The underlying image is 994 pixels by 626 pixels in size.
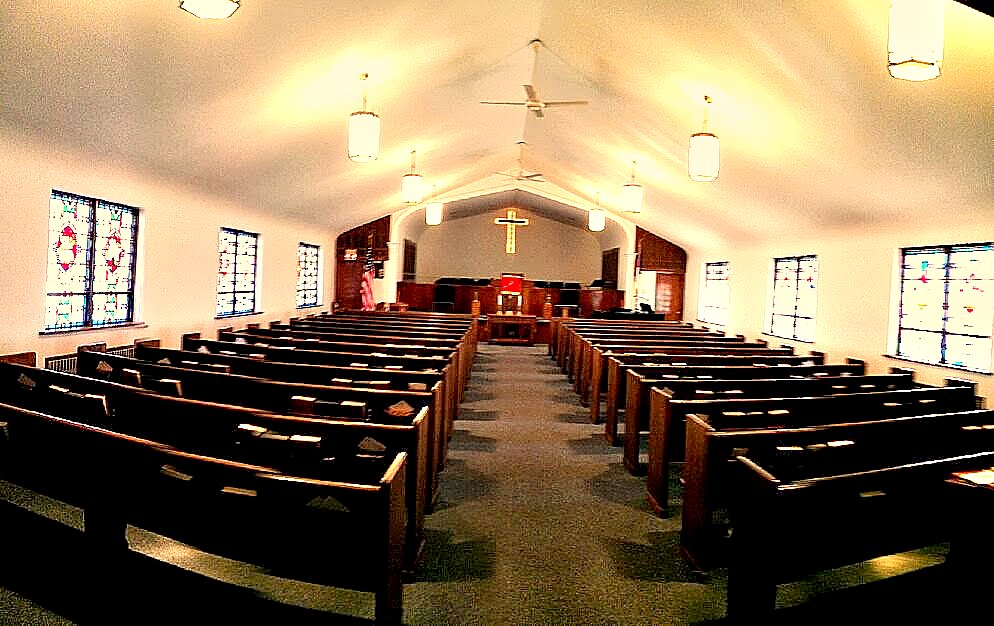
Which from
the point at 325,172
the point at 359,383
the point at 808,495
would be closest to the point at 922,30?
the point at 808,495

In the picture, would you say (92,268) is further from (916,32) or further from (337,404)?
(916,32)

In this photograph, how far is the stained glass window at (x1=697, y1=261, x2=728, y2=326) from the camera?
12359 mm

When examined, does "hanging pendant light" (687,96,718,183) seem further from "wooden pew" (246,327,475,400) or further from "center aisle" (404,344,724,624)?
"wooden pew" (246,327,475,400)

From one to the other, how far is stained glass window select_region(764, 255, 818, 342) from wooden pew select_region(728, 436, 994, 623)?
6998 millimetres

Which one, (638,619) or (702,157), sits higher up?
(702,157)

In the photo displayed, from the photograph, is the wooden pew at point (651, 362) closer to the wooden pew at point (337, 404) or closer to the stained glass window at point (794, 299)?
the wooden pew at point (337, 404)

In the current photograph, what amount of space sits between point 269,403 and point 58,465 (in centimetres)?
130

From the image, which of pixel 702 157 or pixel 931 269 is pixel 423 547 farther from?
pixel 931 269

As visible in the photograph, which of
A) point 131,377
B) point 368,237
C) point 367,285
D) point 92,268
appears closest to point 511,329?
Answer: point 367,285

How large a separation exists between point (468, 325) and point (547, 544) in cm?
649

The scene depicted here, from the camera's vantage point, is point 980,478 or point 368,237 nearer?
point 980,478

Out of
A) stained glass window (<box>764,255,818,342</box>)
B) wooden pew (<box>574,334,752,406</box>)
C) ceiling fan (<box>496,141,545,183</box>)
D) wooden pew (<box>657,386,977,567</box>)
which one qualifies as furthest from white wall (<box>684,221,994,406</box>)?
ceiling fan (<box>496,141,545,183</box>)

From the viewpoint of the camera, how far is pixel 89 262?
6.17 m

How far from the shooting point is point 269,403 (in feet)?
12.4
